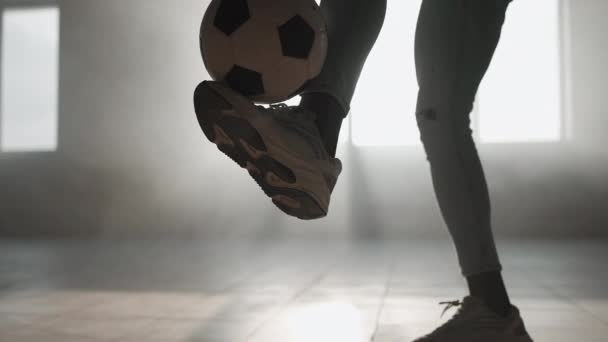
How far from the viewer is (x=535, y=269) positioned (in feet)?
8.82

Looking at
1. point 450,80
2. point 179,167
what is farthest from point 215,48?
point 179,167

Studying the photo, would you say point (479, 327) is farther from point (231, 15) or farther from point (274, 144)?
point (231, 15)

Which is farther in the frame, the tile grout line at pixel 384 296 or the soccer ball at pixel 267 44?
the tile grout line at pixel 384 296

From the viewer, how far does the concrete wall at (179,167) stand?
16.4 feet

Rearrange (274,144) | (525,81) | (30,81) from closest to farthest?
1. (274,144)
2. (525,81)
3. (30,81)

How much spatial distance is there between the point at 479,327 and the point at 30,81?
20.1 ft

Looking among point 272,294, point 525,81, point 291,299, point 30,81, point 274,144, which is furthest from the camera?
point 30,81

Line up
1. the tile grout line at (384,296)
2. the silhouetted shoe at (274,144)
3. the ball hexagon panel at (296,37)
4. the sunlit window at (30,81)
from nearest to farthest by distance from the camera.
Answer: the silhouetted shoe at (274,144)
the ball hexagon panel at (296,37)
the tile grout line at (384,296)
the sunlit window at (30,81)

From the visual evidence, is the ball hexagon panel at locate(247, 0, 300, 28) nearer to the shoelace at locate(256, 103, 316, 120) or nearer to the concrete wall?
the shoelace at locate(256, 103, 316, 120)

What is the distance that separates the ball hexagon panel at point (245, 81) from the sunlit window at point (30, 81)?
5624mm

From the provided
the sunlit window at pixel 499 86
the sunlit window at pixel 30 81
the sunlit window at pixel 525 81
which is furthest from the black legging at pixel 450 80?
the sunlit window at pixel 30 81

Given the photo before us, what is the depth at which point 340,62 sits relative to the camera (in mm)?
938

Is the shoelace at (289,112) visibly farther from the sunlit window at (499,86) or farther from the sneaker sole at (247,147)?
the sunlit window at (499,86)

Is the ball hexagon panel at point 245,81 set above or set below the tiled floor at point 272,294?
above
